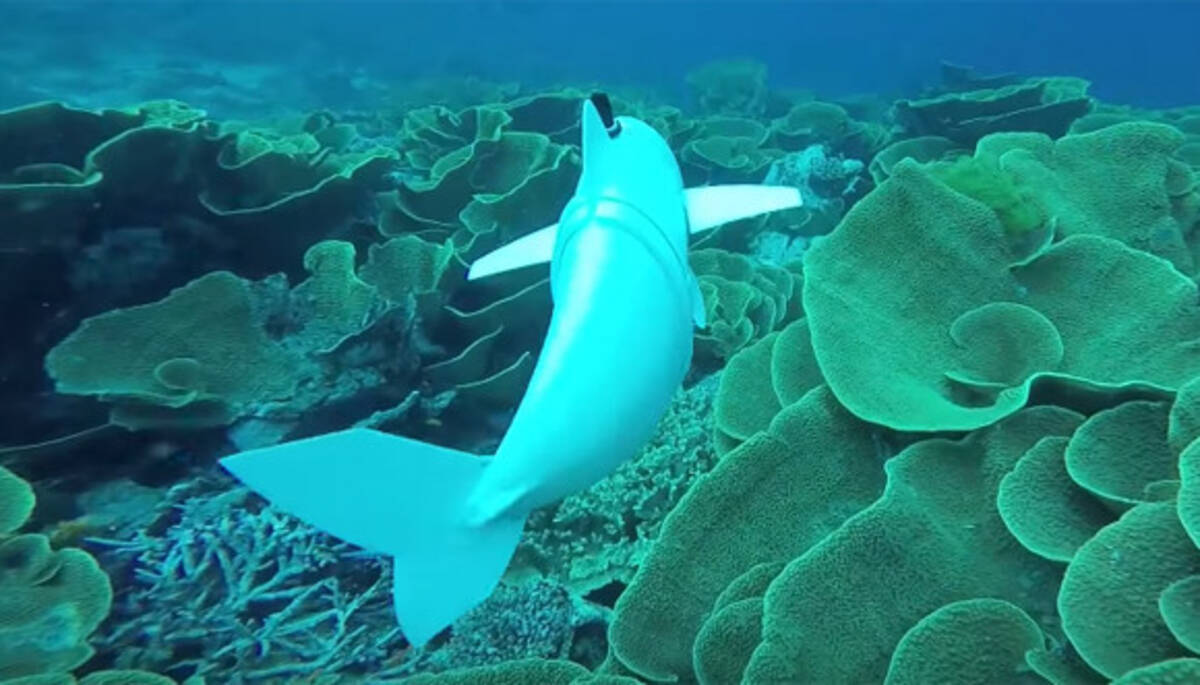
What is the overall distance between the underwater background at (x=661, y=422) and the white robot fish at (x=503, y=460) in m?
0.92

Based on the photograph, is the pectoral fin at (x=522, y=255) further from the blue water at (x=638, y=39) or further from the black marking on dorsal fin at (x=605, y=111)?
the blue water at (x=638, y=39)

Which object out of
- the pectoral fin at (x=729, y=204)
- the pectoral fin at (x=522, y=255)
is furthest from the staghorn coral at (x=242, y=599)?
the pectoral fin at (x=729, y=204)

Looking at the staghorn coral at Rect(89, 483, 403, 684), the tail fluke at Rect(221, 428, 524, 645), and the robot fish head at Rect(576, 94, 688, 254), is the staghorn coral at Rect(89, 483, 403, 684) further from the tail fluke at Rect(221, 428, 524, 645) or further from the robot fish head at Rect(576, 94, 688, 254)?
the robot fish head at Rect(576, 94, 688, 254)

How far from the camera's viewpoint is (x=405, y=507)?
4.39ft

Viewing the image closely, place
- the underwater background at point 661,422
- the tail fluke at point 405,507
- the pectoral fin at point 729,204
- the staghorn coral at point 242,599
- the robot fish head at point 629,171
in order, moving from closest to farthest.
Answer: the tail fluke at point 405,507, the robot fish head at point 629,171, the underwater background at point 661,422, the pectoral fin at point 729,204, the staghorn coral at point 242,599

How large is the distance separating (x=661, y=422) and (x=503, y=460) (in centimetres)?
211

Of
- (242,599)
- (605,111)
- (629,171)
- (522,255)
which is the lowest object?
(242,599)

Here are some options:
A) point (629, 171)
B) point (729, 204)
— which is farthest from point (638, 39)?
point (629, 171)

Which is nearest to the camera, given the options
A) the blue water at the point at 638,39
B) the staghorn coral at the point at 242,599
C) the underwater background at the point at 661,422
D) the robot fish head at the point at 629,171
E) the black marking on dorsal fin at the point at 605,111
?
the robot fish head at the point at 629,171

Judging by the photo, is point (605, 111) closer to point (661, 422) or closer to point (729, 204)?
point (729, 204)

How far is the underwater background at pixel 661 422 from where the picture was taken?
209 centimetres

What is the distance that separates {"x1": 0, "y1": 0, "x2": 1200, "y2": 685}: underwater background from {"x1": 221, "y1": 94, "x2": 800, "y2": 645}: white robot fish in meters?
0.92

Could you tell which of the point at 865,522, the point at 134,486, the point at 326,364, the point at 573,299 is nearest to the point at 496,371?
the point at 326,364

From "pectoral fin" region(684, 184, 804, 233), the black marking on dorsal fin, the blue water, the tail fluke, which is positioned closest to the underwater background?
"pectoral fin" region(684, 184, 804, 233)
